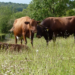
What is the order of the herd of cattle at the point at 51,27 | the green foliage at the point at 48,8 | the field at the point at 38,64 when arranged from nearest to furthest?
the field at the point at 38,64 < the herd of cattle at the point at 51,27 < the green foliage at the point at 48,8

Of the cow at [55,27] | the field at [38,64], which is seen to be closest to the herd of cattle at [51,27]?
the cow at [55,27]

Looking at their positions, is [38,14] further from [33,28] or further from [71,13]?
[33,28]

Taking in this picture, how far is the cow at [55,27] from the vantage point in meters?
9.30

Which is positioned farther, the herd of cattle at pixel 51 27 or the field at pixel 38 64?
the herd of cattle at pixel 51 27

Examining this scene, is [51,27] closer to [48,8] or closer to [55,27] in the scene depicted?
[55,27]

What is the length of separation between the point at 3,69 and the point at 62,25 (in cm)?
716

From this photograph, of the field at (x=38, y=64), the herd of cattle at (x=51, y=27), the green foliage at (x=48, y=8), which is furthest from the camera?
the green foliage at (x=48, y=8)

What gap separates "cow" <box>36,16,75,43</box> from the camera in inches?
366

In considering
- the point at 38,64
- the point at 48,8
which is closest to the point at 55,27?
the point at 38,64

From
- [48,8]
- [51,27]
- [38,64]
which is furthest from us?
[48,8]

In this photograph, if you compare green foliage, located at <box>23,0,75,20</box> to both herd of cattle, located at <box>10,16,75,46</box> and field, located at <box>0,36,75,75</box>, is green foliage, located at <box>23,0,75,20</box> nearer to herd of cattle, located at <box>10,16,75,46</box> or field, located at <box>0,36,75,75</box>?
herd of cattle, located at <box>10,16,75,46</box>

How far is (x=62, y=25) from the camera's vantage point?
9.61 metres

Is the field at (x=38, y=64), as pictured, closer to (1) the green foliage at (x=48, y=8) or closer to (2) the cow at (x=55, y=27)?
(2) the cow at (x=55, y=27)

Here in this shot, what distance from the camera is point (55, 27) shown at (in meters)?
9.36
